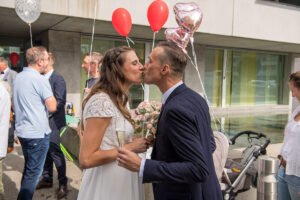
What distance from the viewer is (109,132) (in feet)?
6.32

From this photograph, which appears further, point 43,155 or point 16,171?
point 16,171

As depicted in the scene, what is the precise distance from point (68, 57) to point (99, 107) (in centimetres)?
936

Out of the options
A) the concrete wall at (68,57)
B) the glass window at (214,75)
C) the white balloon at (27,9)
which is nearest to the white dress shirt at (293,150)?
the white balloon at (27,9)

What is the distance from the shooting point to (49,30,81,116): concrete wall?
33.9 ft

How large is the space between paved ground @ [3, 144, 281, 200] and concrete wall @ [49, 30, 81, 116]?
4781 millimetres

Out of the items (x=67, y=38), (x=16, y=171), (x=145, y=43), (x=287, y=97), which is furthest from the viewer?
(x=287, y=97)

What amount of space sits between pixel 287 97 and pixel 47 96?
718 inches

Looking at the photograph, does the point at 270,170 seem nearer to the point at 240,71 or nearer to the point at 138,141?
the point at 138,141

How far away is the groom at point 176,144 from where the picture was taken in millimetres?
1435

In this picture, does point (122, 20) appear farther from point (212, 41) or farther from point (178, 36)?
point (212, 41)

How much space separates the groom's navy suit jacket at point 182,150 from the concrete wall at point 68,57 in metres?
9.63

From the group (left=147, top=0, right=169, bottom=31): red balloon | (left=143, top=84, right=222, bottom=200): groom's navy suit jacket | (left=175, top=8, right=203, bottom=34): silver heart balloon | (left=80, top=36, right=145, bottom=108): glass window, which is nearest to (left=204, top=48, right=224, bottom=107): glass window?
(left=80, top=36, right=145, bottom=108): glass window

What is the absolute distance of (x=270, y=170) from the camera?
329cm

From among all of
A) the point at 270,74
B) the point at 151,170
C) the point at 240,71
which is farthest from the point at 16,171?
the point at 270,74
